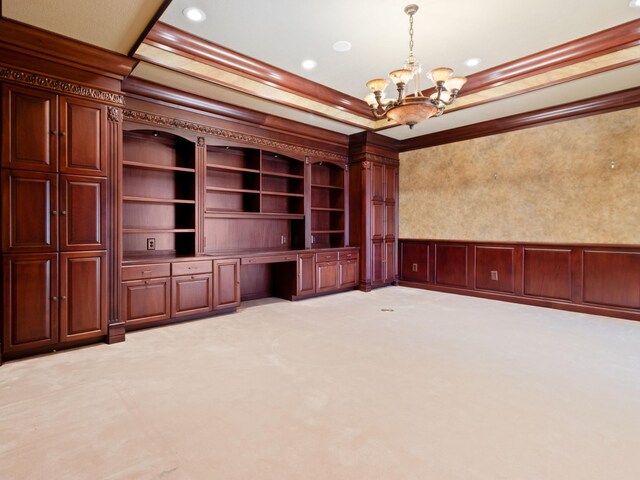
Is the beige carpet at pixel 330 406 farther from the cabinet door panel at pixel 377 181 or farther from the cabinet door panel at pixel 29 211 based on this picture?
the cabinet door panel at pixel 377 181

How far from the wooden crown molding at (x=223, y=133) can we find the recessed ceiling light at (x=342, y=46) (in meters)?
1.94

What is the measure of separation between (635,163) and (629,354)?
2.61 metres

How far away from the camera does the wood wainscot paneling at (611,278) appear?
449cm

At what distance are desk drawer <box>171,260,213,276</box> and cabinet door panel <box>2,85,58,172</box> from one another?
154cm

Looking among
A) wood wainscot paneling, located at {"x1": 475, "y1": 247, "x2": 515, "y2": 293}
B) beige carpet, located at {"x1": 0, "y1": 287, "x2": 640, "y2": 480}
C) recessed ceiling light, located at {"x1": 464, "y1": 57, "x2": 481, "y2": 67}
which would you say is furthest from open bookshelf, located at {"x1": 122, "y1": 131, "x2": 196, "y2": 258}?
wood wainscot paneling, located at {"x1": 475, "y1": 247, "x2": 515, "y2": 293}

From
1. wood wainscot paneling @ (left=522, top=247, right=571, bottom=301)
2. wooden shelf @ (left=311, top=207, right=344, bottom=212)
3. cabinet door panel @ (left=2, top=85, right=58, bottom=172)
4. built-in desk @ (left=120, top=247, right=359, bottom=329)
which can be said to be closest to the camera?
cabinet door panel @ (left=2, top=85, right=58, bottom=172)

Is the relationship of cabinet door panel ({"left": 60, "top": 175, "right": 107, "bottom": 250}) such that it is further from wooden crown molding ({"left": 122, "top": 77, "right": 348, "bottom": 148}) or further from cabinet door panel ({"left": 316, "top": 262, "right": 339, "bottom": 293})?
cabinet door panel ({"left": 316, "top": 262, "right": 339, "bottom": 293})

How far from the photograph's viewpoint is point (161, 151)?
474 cm

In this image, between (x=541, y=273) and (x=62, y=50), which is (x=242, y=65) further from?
(x=541, y=273)

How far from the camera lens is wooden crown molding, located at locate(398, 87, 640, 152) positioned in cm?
447

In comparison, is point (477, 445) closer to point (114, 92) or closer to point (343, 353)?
point (343, 353)

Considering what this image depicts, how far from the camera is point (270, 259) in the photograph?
518 cm

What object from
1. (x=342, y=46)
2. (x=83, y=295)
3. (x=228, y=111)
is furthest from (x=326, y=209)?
(x=83, y=295)

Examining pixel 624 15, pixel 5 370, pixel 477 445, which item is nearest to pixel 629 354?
pixel 477 445
